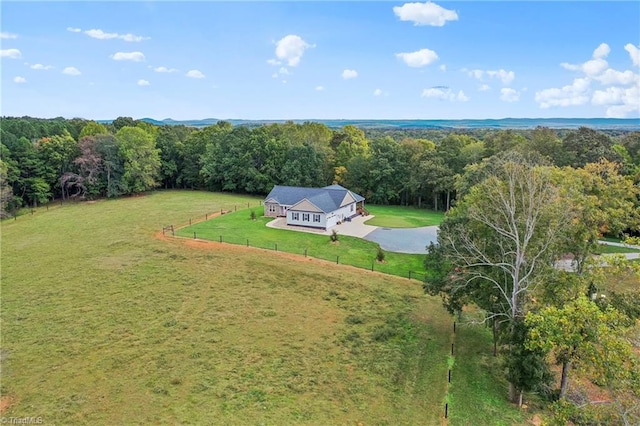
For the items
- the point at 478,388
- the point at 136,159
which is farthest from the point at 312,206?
the point at 136,159

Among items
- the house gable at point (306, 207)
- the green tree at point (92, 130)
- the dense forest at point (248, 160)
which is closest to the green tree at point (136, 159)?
the dense forest at point (248, 160)

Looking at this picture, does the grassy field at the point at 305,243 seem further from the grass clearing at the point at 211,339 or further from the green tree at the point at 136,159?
the green tree at the point at 136,159

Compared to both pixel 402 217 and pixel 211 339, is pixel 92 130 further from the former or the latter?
pixel 211 339

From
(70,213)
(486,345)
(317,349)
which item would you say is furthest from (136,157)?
(486,345)

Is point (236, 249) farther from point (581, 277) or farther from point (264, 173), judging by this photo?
point (264, 173)

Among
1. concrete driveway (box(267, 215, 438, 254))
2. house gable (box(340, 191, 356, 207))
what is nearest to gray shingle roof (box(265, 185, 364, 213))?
house gable (box(340, 191, 356, 207))
